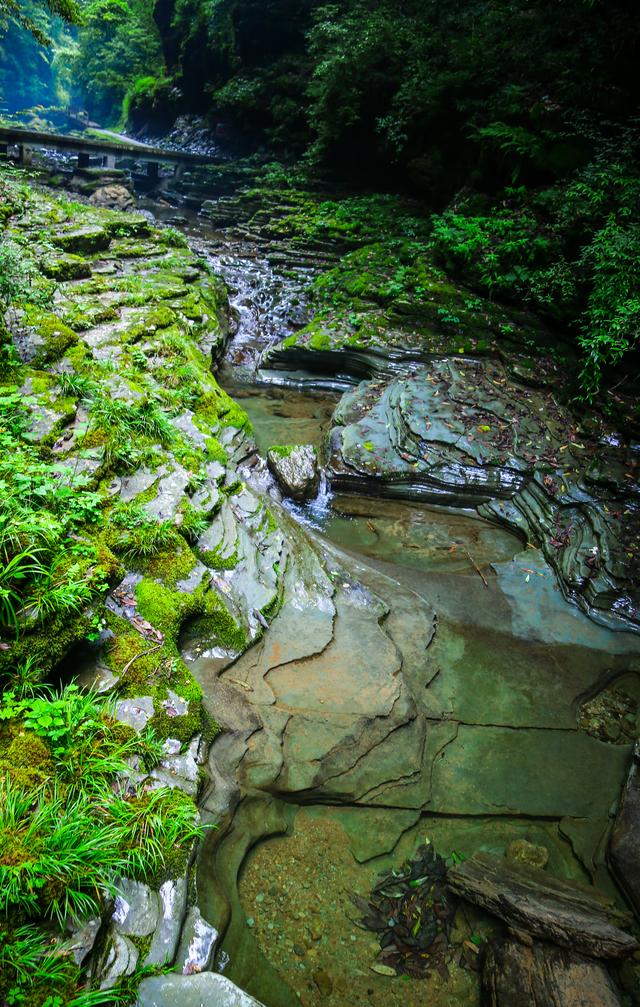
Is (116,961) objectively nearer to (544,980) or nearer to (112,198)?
(544,980)

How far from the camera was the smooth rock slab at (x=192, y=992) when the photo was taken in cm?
238

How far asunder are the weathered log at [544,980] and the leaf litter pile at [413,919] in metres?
0.24

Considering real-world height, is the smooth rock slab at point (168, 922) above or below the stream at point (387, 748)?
above

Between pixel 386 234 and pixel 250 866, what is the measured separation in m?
14.8

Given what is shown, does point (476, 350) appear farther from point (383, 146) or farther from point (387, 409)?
point (383, 146)

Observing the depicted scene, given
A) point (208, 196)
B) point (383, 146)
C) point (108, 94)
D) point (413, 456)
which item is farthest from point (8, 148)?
point (108, 94)

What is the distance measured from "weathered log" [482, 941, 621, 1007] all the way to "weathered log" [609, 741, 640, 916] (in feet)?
2.54

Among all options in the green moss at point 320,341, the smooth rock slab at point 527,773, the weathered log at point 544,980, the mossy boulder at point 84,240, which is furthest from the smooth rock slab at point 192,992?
the mossy boulder at point 84,240

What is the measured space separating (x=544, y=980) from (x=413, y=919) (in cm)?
81

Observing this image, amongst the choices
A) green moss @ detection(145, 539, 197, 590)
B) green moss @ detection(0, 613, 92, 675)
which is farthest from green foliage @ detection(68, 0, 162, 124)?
green moss @ detection(0, 613, 92, 675)

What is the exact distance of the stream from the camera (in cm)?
319

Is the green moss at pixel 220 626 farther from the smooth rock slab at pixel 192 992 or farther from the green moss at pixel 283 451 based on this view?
the green moss at pixel 283 451

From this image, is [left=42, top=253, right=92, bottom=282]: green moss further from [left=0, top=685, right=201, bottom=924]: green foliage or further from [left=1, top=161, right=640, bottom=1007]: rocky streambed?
[left=0, top=685, right=201, bottom=924]: green foliage

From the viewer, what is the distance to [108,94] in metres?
41.1
